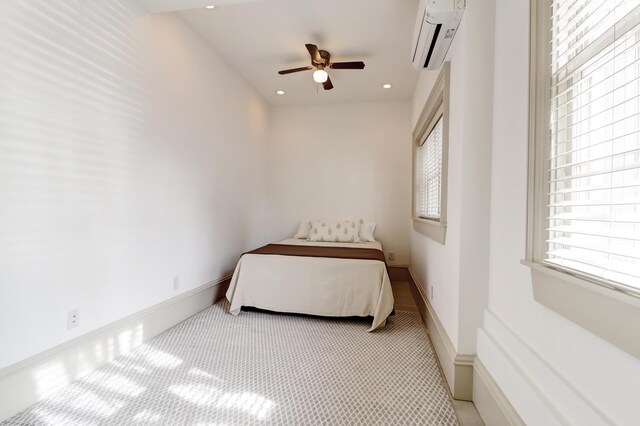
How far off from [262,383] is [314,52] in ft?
8.88

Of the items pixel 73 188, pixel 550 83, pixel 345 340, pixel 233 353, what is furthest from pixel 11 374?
pixel 550 83

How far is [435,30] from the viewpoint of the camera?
1.71 metres

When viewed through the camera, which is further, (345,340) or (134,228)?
(345,340)

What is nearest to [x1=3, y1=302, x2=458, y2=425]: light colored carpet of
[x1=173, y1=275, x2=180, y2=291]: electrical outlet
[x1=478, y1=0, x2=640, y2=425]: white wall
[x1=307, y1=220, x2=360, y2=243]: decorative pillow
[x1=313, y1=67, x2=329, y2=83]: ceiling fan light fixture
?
[x1=173, y1=275, x2=180, y2=291]: electrical outlet

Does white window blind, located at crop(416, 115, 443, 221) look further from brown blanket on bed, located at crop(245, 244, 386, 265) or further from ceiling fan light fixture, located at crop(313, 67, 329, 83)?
ceiling fan light fixture, located at crop(313, 67, 329, 83)

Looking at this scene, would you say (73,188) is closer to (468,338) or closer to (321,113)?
(468,338)

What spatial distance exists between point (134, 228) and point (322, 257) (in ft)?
5.21

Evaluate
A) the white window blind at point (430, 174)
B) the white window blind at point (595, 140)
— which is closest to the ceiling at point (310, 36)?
the white window blind at point (430, 174)

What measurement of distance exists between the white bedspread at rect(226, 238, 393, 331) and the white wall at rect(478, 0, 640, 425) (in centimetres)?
115

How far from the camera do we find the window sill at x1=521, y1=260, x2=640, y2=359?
630 mm

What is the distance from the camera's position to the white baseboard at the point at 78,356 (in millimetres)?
1403

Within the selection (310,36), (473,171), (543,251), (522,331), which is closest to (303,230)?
(310,36)

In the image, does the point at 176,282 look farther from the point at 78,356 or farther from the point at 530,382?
the point at 530,382

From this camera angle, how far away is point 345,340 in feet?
7.45
